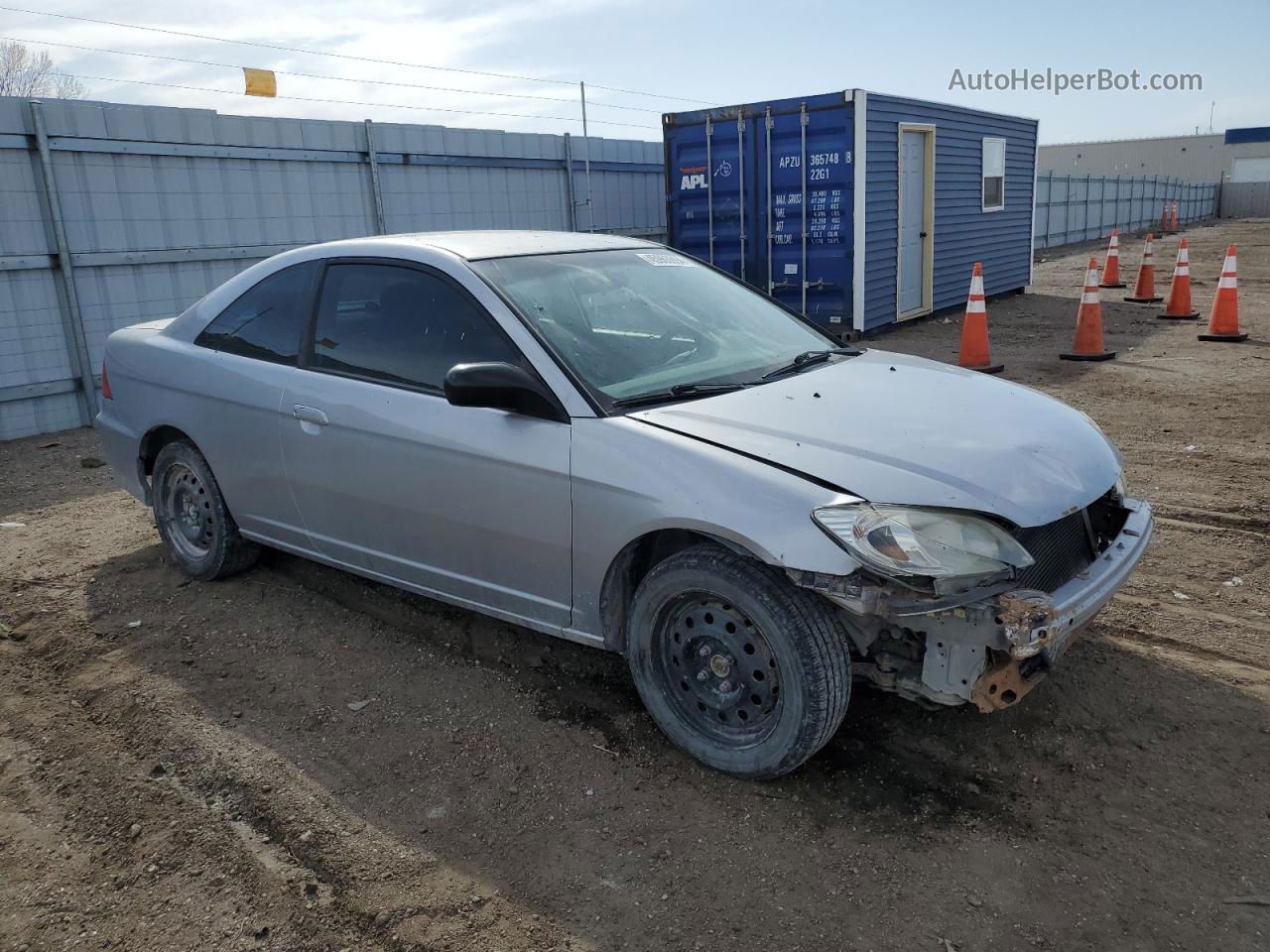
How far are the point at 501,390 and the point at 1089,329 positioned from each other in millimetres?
8923

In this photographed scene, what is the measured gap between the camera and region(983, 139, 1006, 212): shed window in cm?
1538

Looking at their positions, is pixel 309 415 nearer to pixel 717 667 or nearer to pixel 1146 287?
pixel 717 667

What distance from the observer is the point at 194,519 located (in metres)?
4.91

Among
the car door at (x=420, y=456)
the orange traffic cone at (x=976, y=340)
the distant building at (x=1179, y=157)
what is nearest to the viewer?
the car door at (x=420, y=456)

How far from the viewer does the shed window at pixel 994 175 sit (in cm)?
1538

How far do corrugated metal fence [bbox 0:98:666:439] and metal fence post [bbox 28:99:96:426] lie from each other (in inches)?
0.5

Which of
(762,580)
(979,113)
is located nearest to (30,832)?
(762,580)

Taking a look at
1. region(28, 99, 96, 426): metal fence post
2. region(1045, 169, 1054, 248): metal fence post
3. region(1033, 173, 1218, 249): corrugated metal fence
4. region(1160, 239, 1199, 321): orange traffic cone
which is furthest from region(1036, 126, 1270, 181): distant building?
region(28, 99, 96, 426): metal fence post

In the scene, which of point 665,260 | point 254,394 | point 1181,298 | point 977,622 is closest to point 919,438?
point 977,622

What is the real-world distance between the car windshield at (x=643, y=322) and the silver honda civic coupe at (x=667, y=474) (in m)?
0.01

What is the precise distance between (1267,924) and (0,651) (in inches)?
185

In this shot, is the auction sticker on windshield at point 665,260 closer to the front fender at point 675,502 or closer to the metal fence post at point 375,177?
the front fender at point 675,502

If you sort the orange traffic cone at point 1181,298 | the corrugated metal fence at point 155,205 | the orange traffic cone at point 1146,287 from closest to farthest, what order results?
the corrugated metal fence at point 155,205, the orange traffic cone at point 1181,298, the orange traffic cone at point 1146,287

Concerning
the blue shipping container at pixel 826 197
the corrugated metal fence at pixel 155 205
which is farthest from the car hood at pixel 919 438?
the blue shipping container at pixel 826 197
